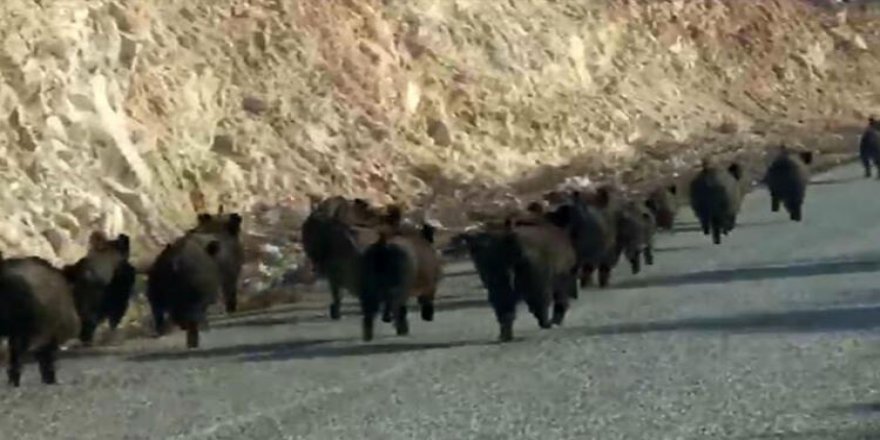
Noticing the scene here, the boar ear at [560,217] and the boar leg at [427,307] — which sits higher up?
the boar ear at [560,217]

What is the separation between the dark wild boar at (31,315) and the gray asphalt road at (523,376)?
0.33 meters

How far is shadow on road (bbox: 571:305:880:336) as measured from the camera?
1933 centimetres

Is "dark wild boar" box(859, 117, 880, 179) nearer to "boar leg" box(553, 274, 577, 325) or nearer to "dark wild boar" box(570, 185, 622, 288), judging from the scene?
"dark wild boar" box(570, 185, 622, 288)

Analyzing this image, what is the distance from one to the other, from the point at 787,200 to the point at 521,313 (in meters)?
13.3

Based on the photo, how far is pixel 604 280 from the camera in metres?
24.7

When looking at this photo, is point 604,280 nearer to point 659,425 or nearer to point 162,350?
point 162,350

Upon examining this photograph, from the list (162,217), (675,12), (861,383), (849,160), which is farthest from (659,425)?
(675,12)

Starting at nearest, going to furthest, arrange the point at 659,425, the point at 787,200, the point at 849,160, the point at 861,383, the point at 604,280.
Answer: the point at 659,425 < the point at 861,383 < the point at 604,280 < the point at 787,200 < the point at 849,160

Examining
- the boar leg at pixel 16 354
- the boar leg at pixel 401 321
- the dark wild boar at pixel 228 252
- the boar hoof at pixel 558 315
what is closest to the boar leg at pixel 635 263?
the dark wild boar at pixel 228 252

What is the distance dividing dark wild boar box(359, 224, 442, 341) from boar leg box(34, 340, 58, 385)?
3.32 metres

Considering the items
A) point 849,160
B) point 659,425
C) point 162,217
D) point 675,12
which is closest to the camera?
point 659,425

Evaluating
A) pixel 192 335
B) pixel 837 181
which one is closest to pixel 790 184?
pixel 837 181

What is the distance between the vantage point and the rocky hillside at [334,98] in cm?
2972

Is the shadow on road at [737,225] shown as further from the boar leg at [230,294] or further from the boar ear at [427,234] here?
the boar ear at [427,234]
